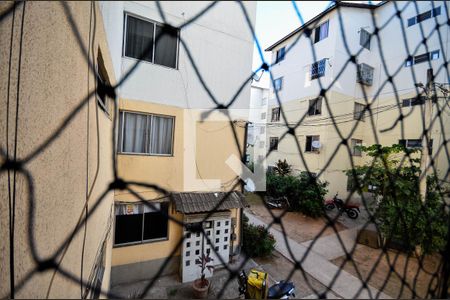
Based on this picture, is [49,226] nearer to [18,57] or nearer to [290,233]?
[18,57]

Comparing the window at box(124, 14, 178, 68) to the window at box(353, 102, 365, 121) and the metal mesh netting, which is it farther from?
the window at box(353, 102, 365, 121)

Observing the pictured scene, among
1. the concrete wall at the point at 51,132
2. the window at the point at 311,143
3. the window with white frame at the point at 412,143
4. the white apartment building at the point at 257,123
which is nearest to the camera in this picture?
the concrete wall at the point at 51,132

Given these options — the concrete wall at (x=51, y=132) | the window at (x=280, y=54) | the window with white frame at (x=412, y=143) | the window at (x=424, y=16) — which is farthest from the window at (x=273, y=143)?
the window at (x=424, y=16)

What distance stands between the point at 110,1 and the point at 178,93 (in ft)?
0.32

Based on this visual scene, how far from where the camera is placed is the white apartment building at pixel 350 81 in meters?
0.37

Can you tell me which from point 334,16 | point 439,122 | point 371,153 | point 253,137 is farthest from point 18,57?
point 439,122

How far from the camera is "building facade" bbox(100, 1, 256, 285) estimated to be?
224 mm

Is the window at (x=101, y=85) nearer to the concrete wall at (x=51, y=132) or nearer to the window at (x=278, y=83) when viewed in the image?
the concrete wall at (x=51, y=132)

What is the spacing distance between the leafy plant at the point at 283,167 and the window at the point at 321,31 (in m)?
0.21

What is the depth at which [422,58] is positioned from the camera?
61 centimetres

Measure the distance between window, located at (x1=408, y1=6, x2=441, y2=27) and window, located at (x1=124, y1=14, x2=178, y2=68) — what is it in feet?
2.06

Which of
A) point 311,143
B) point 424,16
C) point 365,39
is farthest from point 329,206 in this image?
point 424,16

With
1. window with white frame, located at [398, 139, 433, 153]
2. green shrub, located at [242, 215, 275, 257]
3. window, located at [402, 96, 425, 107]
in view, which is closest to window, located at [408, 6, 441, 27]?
window, located at [402, 96, 425, 107]

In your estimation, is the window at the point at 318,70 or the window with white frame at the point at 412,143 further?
the window with white frame at the point at 412,143
